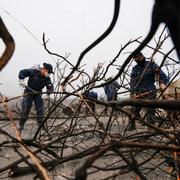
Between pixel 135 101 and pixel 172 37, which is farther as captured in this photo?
pixel 135 101

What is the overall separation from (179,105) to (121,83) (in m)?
1.97

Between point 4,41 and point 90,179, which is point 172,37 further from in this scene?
point 90,179

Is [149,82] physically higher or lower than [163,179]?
higher

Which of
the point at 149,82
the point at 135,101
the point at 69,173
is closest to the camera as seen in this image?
→ the point at 135,101

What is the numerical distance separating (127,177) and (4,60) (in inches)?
85.0

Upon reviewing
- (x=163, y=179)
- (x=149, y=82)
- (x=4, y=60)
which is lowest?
(x=163, y=179)

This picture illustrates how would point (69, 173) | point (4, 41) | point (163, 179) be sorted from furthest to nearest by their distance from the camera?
1. point (69, 173)
2. point (163, 179)
3. point (4, 41)

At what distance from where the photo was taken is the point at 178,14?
315 mm

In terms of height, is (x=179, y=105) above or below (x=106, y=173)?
above

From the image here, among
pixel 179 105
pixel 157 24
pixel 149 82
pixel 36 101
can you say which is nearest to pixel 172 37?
pixel 157 24

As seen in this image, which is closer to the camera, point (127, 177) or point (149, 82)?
point (127, 177)

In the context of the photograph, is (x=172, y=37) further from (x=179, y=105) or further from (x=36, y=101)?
(x=36, y=101)

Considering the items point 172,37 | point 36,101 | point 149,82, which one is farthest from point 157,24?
point 36,101

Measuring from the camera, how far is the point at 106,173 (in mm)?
2535
